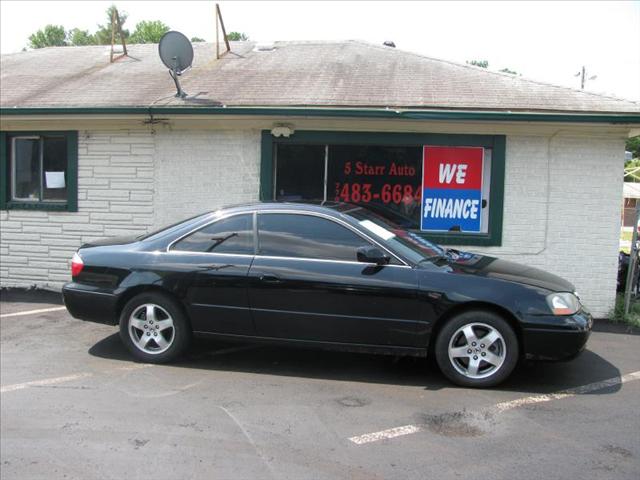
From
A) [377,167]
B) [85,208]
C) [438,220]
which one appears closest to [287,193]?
[377,167]

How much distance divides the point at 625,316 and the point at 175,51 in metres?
7.20

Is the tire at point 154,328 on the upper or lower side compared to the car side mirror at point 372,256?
lower

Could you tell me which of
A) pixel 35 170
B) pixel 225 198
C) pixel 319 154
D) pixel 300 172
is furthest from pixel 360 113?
pixel 35 170

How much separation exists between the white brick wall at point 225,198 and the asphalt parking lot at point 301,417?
2.00 metres

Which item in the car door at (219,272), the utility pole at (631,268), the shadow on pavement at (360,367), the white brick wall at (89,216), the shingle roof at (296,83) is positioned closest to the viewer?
the shadow on pavement at (360,367)

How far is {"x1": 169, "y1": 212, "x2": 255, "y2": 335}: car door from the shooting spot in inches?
208

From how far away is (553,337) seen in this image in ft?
15.9

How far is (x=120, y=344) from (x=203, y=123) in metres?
3.50

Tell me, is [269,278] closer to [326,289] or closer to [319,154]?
[326,289]

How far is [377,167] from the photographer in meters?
8.24

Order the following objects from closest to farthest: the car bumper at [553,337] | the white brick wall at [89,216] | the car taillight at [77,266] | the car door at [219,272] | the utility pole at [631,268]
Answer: the car bumper at [553,337] < the car door at [219,272] < the car taillight at [77,266] < the utility pole at [631,268] < the white brick wall at [89,216]

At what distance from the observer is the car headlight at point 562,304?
4.89 metres

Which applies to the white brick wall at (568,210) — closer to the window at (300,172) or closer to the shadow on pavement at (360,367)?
the shadow on pavement at (360,367)

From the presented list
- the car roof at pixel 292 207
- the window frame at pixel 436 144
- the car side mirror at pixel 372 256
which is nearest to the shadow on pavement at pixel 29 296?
the window frame at pixel 436 144
